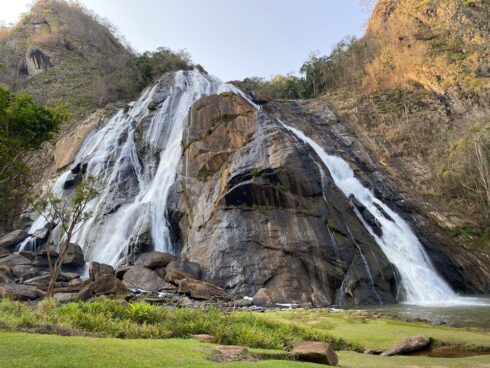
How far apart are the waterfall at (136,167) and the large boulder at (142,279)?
14.0 feet

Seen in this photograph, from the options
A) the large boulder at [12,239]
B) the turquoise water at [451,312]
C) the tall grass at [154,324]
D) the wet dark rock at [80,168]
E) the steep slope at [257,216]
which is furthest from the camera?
the wet dark rock at [80,168]

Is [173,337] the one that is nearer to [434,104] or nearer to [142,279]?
[142,279]

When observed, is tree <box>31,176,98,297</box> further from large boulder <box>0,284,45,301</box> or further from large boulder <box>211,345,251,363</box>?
large boulder <box>211,345,251,363</box>

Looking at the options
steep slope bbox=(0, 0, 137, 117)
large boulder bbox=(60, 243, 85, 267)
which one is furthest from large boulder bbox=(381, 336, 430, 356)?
steep slope bbox=(0, 0, 137, 117)

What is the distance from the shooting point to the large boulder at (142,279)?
74.4ft

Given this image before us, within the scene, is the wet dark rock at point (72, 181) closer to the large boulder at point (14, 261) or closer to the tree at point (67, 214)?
the large boulder at point (14, 261)

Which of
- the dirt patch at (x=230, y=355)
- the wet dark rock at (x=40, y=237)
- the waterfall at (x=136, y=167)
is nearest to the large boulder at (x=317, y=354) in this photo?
the dirt patch at (x=230, y=355)

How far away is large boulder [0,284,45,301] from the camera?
754 inches

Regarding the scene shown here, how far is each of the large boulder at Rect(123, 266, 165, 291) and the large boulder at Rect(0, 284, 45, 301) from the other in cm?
443

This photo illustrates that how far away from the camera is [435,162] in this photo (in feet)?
134

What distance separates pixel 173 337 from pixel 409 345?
6.31 metres

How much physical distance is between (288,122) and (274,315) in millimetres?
31330

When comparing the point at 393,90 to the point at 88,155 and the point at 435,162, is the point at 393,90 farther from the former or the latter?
the point at 88,155

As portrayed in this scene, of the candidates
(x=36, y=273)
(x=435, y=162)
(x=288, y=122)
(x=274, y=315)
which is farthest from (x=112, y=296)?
(x=435, y=162)
